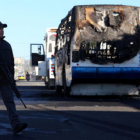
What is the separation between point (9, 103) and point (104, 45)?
11.3 m

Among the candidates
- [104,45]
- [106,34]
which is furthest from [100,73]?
[106,34]

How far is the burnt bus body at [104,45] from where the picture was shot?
19203 millimetres

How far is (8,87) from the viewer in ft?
28.0

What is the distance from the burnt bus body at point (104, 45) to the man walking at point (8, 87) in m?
10.6

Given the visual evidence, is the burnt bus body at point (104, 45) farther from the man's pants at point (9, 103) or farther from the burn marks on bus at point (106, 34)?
the man's pants at point (9, 103)

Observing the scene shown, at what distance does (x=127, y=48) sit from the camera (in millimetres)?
19469

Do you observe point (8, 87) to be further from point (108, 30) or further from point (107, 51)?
point (108, 30)
